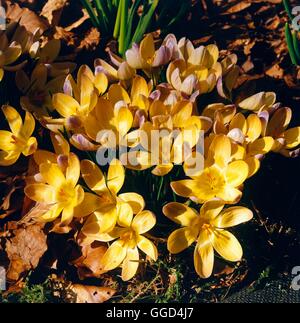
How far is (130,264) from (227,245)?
10.5 inches

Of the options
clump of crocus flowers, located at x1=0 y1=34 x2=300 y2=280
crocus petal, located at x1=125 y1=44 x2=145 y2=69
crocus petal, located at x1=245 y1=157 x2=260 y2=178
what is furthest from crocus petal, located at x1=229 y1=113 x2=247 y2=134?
crocus petal, located at x1=125 y1=44 x2=145 y2=69

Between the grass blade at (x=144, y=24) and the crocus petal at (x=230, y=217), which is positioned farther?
the grass blade at (x=144, y=24)

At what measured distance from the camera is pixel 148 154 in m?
1.55

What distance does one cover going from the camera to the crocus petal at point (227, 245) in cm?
154

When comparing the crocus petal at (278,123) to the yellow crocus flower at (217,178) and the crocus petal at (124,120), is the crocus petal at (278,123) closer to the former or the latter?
the yellow crocus flower at (217,178)

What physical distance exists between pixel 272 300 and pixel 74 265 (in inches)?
24.3

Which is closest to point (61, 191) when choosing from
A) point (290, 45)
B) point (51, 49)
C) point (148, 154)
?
point (148, 154)

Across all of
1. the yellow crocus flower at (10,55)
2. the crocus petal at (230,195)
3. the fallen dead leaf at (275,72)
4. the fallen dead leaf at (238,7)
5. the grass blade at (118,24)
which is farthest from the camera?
the fallen dead leaf at (238,7)

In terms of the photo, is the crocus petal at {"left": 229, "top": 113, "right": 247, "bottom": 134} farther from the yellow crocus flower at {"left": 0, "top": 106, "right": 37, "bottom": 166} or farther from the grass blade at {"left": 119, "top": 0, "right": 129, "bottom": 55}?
the grass blade at {"left": 119, "top": 0, "right": 129, "bottom": 55}

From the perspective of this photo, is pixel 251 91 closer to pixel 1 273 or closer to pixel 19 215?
pixel 19 215

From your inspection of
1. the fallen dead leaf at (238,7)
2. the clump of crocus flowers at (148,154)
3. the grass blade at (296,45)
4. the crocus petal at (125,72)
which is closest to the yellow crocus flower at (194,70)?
the clump of crocus flowers at (148,154)

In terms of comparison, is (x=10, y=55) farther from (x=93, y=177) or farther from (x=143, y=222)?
(x=143, y=222)

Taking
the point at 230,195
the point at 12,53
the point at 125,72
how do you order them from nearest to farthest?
the point at 230,195, the point at 125,72, the point at 12,53

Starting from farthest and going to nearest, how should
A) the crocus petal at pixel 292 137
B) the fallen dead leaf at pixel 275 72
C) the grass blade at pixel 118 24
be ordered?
the fallen dead leaf at pixel 275 72 → the grass blade at pixel 118 24 → the crocus petal at pixel 292 137
